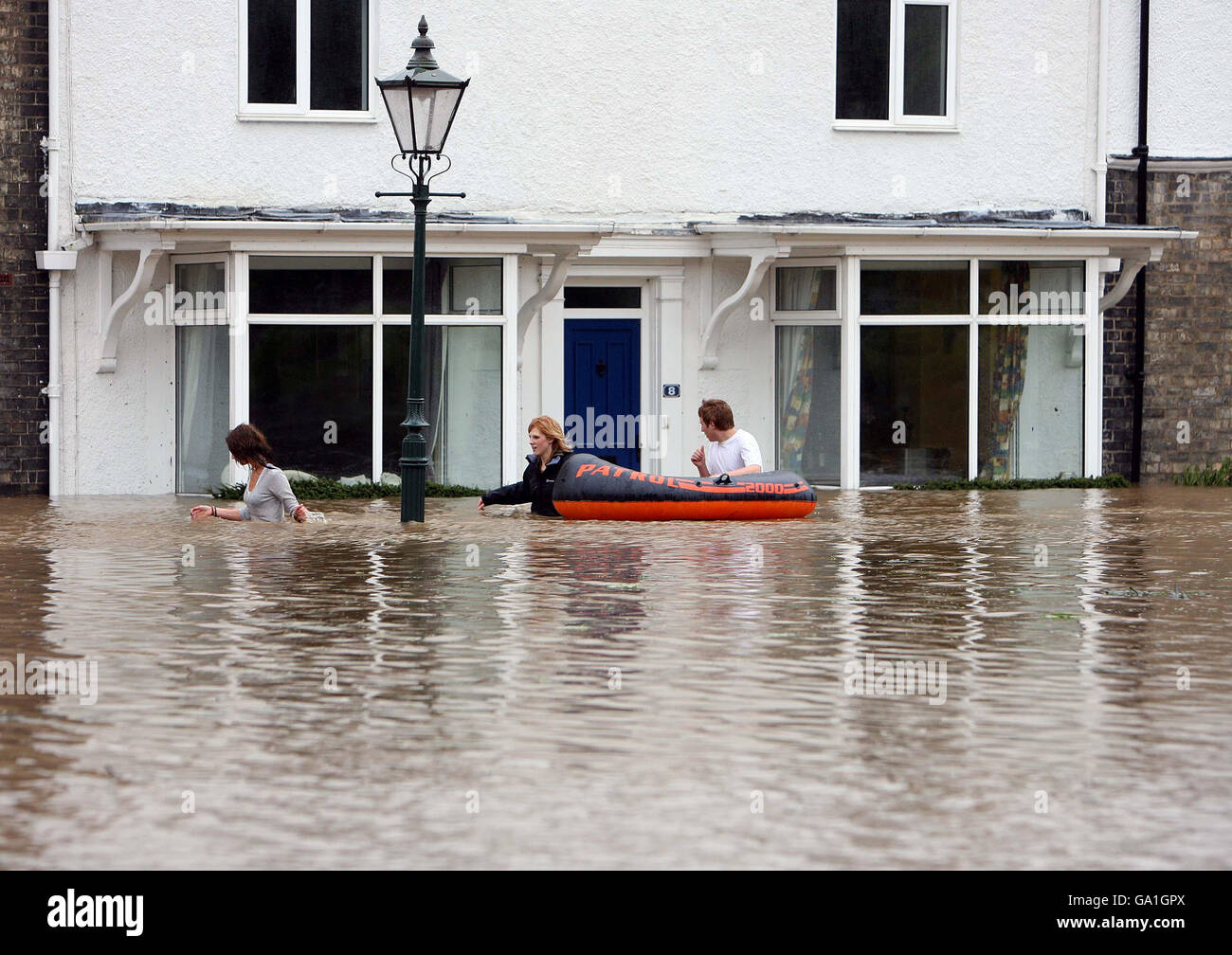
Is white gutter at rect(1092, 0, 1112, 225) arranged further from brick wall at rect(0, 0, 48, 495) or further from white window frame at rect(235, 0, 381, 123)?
brick wall at rect(0, 0, 48, 495)

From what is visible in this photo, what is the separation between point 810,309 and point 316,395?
5.79 m

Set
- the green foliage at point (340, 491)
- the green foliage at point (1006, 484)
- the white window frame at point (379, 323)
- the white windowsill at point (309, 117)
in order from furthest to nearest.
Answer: the green foliage at point (1006, 484) → the white windowsill at point (309, 117) → the white window frame at point (379, 323) → the green foliage at point (340, 491)

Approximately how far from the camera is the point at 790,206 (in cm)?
2188

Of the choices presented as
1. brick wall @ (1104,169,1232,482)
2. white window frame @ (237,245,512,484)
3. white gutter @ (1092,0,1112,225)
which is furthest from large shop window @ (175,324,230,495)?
brick wall @ (1104,169,1232,482)

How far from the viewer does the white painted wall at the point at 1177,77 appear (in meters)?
22.7

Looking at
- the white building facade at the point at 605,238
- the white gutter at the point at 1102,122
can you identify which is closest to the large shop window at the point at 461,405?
the white building facade at the point at 605,238

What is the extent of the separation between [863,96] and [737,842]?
17825mm

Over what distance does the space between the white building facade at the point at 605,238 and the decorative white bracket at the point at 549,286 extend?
0.05 metres

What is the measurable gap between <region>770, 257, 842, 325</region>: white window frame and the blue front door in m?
1.65

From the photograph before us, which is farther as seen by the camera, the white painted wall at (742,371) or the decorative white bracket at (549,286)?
the white painted wall at (742,371)

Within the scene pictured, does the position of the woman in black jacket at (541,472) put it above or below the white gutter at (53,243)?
below

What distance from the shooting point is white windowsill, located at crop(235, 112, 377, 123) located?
20.4 m

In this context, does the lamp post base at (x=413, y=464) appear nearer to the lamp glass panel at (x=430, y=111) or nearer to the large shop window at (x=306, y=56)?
the lamp glass panel at (x=430, y=111)

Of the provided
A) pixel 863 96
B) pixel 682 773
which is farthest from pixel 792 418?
pixel 682 773
